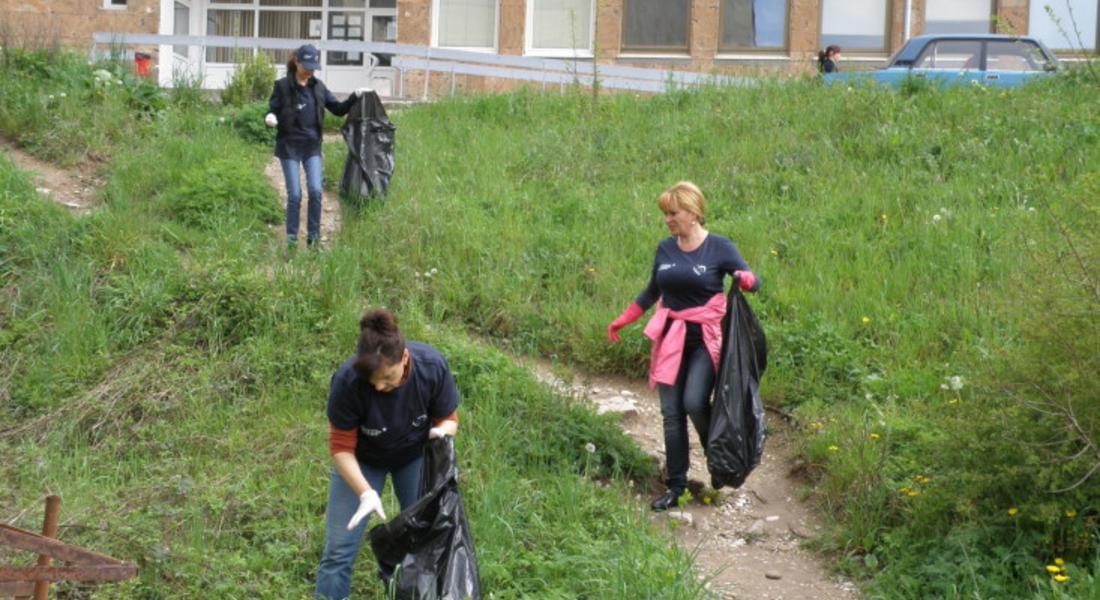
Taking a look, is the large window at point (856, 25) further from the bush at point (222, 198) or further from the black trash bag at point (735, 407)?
the black trash bag at point (735, 407)

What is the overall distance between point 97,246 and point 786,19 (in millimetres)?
16094

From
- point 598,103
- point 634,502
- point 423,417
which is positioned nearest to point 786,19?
point 598,103

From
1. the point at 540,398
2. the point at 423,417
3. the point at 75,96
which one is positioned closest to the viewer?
the point at 423,417

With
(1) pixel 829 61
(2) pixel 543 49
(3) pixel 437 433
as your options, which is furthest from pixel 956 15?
(3) pixel 437 433

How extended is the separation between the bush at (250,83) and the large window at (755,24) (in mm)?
9142

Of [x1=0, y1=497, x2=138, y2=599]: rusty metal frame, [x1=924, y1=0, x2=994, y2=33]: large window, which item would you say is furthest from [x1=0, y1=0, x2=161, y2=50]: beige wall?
[x1=0, y1=497, x2=138, y2=599]: rusty metal frame

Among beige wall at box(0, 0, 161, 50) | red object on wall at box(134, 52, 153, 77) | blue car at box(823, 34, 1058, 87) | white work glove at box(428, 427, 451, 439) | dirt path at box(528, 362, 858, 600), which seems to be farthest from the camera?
beige wall at box(0, 0, 161, 50)

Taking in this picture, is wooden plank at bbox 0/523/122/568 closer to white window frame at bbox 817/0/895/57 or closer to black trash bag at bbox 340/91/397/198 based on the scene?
black trash bag at bbox 340/91/397/198

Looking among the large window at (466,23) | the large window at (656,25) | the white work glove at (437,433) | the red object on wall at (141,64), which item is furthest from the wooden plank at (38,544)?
the large window at (656,25)

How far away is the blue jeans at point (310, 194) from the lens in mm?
12367

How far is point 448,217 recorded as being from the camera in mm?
13039

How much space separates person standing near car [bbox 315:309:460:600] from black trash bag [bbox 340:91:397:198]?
23.2ft

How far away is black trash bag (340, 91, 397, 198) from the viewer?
43.6ft

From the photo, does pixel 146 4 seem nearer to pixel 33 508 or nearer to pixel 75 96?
pixel 75 96
